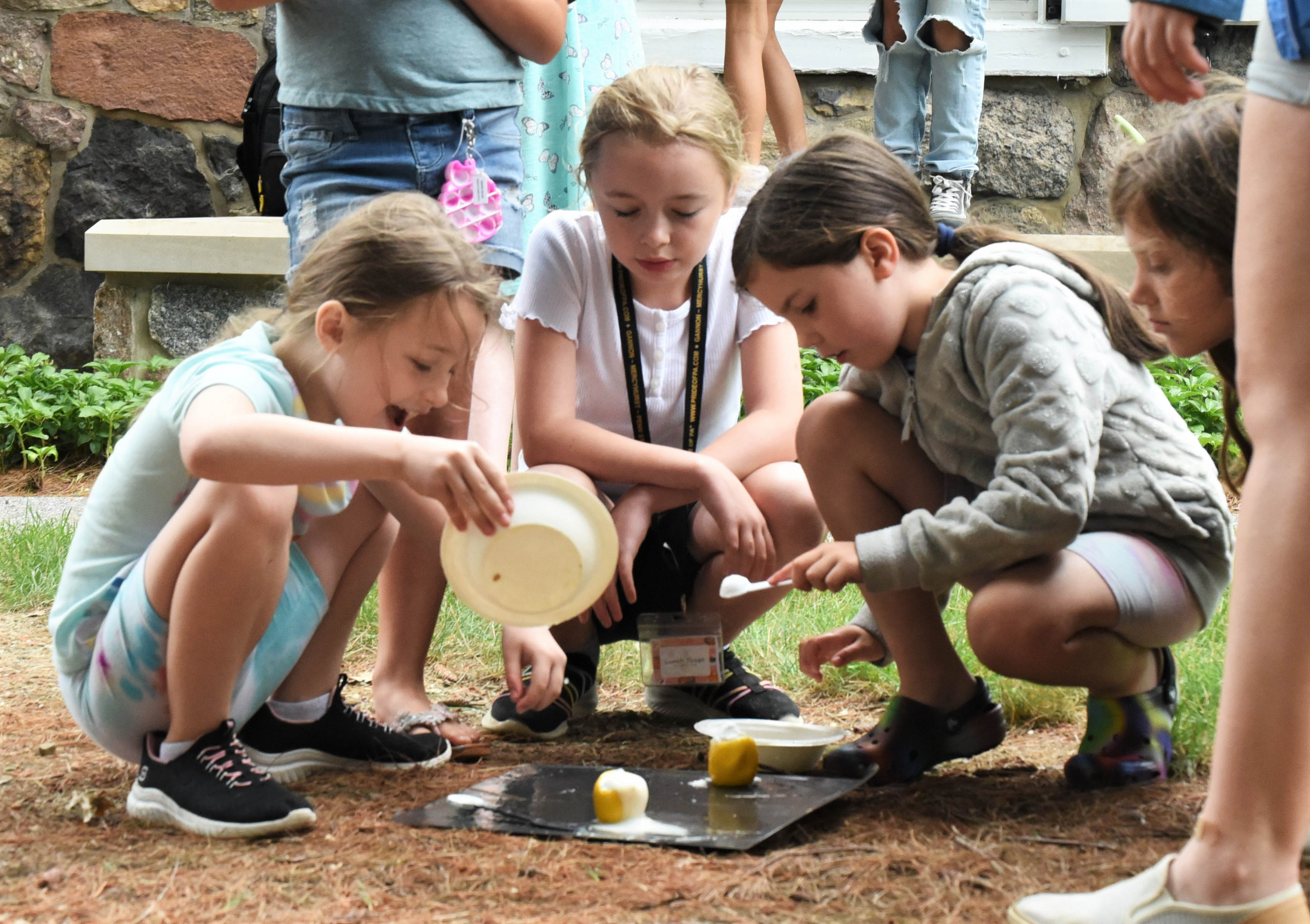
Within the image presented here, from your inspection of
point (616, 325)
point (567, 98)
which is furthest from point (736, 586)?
point (567, 98)

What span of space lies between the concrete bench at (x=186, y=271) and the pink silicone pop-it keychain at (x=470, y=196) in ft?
6.34

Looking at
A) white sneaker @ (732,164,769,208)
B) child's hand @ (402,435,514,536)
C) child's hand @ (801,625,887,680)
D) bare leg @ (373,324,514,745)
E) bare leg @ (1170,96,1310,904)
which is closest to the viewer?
bare leg @ (1170,96,1310,904)

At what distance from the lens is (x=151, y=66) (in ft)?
16.7

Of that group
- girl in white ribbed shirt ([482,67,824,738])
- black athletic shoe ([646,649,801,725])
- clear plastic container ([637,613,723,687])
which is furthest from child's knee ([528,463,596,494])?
black athletic shoe ([646,649,801,725])

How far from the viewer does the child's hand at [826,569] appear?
1.76 m

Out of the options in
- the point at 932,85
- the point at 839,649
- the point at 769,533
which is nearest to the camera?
the point at 839,649

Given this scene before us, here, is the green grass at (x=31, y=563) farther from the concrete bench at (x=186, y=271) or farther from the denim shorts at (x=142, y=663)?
the denim shorts at (x=142, y=663)

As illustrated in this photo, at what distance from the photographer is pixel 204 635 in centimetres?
171

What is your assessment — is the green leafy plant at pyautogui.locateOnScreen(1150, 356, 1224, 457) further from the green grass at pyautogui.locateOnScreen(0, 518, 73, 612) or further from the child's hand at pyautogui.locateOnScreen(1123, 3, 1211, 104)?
the green grass at pyautogui.locateOnScreen(0, 518, 73, 612)

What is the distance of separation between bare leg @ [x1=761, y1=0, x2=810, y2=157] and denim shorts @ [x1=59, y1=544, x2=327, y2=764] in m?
3.00

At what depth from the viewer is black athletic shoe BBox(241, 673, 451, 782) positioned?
2.01 metres

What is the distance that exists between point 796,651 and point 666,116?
41.6 inches

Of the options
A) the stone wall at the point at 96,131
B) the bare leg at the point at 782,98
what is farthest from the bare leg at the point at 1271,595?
the stone wall at the point at 96,131

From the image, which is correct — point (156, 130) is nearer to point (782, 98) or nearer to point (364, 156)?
point (782, 98)
